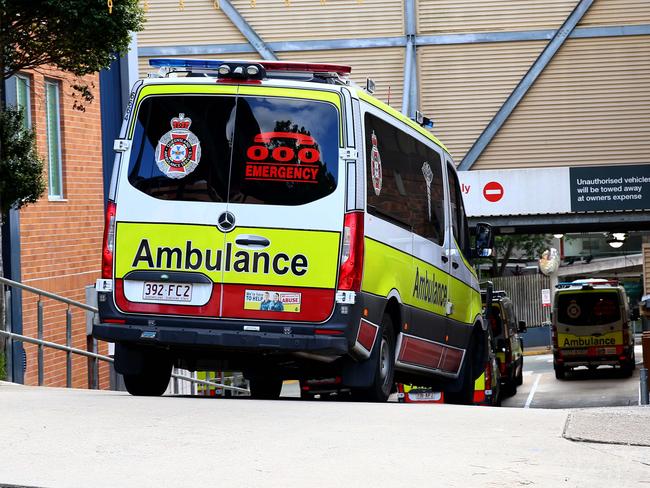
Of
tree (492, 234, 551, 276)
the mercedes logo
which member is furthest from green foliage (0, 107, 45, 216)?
tree (492, 234, 551, 276)

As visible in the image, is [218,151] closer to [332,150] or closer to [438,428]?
[332,150]

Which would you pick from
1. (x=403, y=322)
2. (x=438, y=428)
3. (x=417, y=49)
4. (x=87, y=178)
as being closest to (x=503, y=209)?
(x=417, y=49)

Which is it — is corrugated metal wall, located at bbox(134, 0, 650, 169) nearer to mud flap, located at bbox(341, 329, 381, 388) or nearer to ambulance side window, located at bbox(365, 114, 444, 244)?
ambulance side window, located at bbox(365, 114, 444, 244)

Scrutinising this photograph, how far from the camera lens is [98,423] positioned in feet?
29.1

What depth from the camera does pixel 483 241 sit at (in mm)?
14812

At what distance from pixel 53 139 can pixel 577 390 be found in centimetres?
1700

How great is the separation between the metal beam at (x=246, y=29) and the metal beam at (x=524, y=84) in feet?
16.0

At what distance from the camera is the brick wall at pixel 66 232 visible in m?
18.1

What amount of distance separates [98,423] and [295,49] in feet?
71.8

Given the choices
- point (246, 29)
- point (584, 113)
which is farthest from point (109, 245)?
point (584, 113)

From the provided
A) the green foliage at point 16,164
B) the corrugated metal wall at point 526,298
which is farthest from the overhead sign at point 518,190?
the corrugated metal wall at point 526,298

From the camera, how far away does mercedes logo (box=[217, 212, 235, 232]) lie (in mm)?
10664

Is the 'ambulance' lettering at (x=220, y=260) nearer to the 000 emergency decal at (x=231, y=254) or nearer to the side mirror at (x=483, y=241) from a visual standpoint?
the 000 emergency decal at (x=231, y=254)

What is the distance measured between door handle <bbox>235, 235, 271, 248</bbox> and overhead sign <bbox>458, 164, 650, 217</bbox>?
19.2 m
